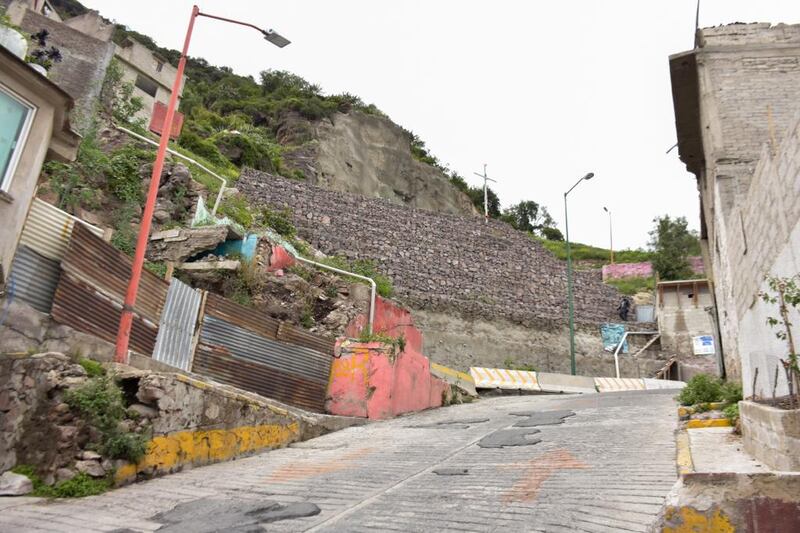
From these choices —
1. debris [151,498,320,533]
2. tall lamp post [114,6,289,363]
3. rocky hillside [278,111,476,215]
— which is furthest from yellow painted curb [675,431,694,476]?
rocky hillside [278,111,476,215]

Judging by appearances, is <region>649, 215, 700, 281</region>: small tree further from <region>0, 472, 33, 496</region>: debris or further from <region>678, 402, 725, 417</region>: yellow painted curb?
<region>0, 472, 33, 496</region>: debris

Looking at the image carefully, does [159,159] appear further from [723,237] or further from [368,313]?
[723,237]

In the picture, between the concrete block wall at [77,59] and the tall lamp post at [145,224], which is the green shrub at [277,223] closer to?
the concrete block wall at [77,59]

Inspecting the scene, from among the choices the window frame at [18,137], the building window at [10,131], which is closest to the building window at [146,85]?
the window frame at [18,137]

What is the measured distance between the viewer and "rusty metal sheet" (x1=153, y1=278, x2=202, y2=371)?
31.6 ft

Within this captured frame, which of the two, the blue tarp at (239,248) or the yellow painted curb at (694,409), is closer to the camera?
the yellow painted curb at (694,409)

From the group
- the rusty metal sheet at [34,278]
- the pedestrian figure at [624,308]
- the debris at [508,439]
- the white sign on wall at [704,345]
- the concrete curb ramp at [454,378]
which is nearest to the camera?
the rusty metal sheet at [34,278]

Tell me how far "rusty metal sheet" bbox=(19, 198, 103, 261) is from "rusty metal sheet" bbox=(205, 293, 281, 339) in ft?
9.54

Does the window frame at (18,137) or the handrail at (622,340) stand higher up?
the handrail at (622,340)

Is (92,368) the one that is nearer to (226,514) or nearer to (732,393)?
(226,514)


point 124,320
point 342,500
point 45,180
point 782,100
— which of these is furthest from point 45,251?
point 782,100

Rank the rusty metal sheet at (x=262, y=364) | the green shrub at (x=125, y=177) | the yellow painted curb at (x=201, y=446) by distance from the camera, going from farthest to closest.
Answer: the green shrub at (x=125, y=177) < the rusty metal sheet at (x=262, y=364) < the yellow painted curb at (x=201, y=446)

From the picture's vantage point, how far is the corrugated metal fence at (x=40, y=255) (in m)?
7.58

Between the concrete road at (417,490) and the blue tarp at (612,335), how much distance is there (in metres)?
21.9
